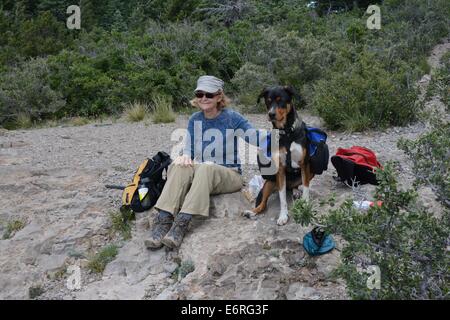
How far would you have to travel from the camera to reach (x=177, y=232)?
3.75m

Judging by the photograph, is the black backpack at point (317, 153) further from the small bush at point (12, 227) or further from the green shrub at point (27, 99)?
the green shrub at point (27, 99)

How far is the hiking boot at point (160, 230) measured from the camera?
3.79 m

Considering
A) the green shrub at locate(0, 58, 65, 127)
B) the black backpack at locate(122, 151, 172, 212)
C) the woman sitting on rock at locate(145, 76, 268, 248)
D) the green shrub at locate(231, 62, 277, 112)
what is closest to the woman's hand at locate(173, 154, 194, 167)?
the woman sitting on rock at locate(145, 76, 268, 248)

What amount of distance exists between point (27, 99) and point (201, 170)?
7.57 m

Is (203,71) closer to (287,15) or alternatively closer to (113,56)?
(113,56)

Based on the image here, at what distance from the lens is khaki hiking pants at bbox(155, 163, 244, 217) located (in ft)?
12.5

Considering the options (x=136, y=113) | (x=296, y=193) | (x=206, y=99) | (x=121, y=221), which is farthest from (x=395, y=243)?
(x=136, y=113)

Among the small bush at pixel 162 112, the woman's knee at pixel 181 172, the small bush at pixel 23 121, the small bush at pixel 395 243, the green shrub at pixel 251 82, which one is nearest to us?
the small bush at pixel 395 243

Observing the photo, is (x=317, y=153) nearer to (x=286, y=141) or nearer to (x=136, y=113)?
(x=286, y=141)

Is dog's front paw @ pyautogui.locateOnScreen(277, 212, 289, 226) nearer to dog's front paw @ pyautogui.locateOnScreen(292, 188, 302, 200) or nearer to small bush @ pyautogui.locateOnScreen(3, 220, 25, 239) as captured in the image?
dog's front paw @ pyautogui.locateOnScreen(292, 188, 302, 200)

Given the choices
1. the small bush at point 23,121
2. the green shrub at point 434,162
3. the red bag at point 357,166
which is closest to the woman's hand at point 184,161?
the red bag at point 357,166

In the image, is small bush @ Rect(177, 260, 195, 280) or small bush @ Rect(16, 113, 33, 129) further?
small bush @ Rect(16, 113, 33, 129)

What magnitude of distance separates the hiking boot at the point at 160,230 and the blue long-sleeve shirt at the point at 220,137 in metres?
0.60
